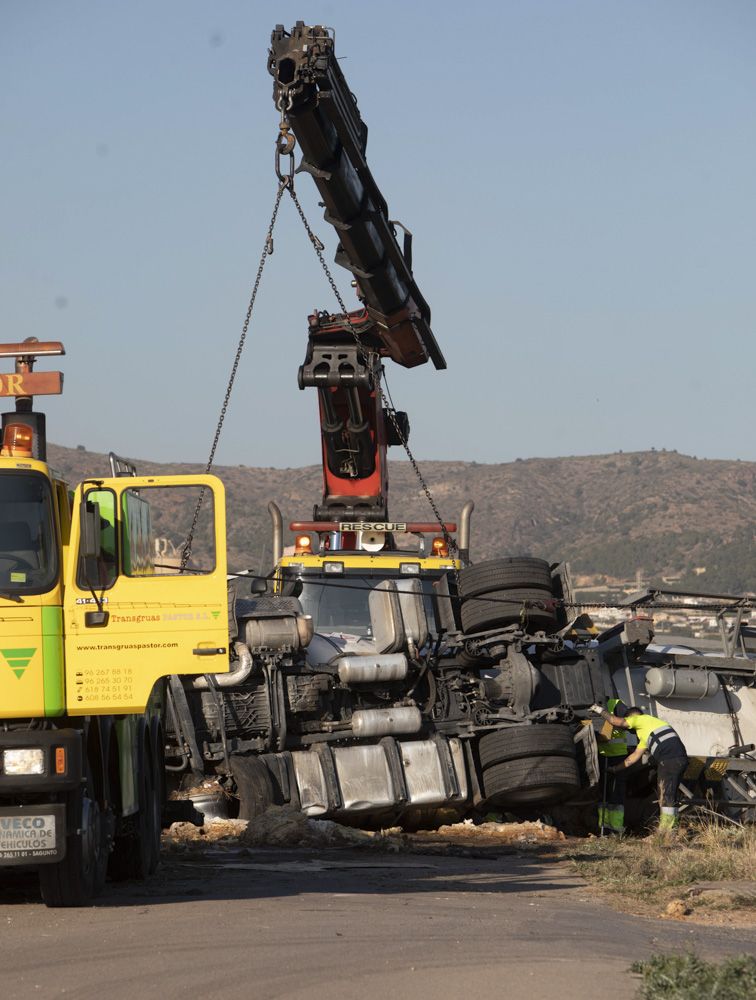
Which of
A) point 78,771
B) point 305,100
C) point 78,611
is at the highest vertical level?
point 305,100

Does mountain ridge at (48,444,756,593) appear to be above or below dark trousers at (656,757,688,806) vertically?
above

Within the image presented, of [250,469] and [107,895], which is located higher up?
[250,469]

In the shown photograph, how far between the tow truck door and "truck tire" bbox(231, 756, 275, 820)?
15.7 feet

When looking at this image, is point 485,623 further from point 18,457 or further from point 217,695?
point 18,457

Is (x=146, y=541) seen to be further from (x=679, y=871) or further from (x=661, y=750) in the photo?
(x=661, y=750)

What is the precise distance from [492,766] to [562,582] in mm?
2353

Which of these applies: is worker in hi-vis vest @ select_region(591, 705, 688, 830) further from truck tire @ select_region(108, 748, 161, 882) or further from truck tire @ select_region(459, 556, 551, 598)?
truck tire @ select_region(108, 748, 161, 882)

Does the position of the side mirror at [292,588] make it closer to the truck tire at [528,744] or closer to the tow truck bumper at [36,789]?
the truck tire at [528,744]

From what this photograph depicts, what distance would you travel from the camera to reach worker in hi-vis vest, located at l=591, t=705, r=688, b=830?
15430mm

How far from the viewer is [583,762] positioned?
49.6ft


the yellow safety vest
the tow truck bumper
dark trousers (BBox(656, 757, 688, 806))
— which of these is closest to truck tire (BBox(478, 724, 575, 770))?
the yellow safety vest

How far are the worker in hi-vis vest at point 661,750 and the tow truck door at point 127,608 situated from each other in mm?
6683

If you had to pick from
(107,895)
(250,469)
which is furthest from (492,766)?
(250,469)

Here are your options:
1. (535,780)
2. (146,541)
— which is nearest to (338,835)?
(535,780)
